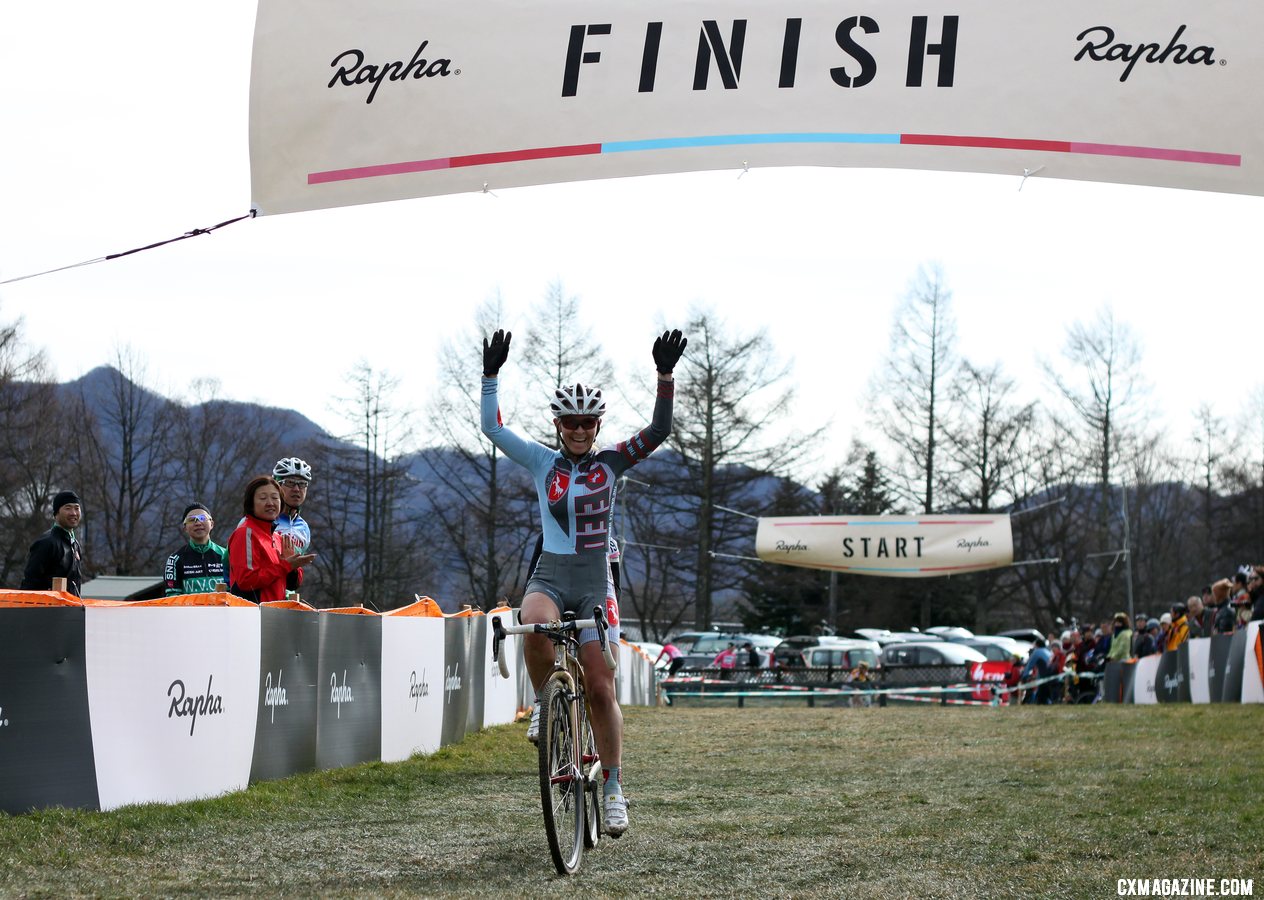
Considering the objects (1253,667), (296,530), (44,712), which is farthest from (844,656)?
(44,712)

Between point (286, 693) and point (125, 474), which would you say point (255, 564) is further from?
point (125, 474)

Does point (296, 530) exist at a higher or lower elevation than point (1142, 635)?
higher

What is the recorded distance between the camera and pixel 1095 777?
9.89 meters

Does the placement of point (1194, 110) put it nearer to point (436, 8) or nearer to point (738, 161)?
point (738, 161)

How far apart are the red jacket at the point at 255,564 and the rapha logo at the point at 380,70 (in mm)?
3581

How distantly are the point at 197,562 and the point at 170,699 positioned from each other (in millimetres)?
2952

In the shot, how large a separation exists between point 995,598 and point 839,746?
54878mm

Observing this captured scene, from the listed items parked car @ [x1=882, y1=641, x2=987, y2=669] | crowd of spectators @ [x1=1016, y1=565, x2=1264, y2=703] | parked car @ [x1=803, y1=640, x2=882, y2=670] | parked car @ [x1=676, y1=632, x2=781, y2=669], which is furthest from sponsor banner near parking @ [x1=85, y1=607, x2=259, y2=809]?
parked car @ [x1=676, y1=632, x2=781, y2=669]

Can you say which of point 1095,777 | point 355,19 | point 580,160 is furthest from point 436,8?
point 1095,777

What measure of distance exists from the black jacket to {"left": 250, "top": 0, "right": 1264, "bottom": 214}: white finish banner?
16.8 ft

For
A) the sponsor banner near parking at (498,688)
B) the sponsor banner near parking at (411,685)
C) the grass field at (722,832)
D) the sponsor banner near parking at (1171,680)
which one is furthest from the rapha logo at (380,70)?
the sponsor banner near parking at (1171,680)

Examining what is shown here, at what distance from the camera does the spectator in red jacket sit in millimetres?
10008

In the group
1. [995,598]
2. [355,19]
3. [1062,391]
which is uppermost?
[1062,391]

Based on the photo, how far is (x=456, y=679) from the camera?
1381 cm
